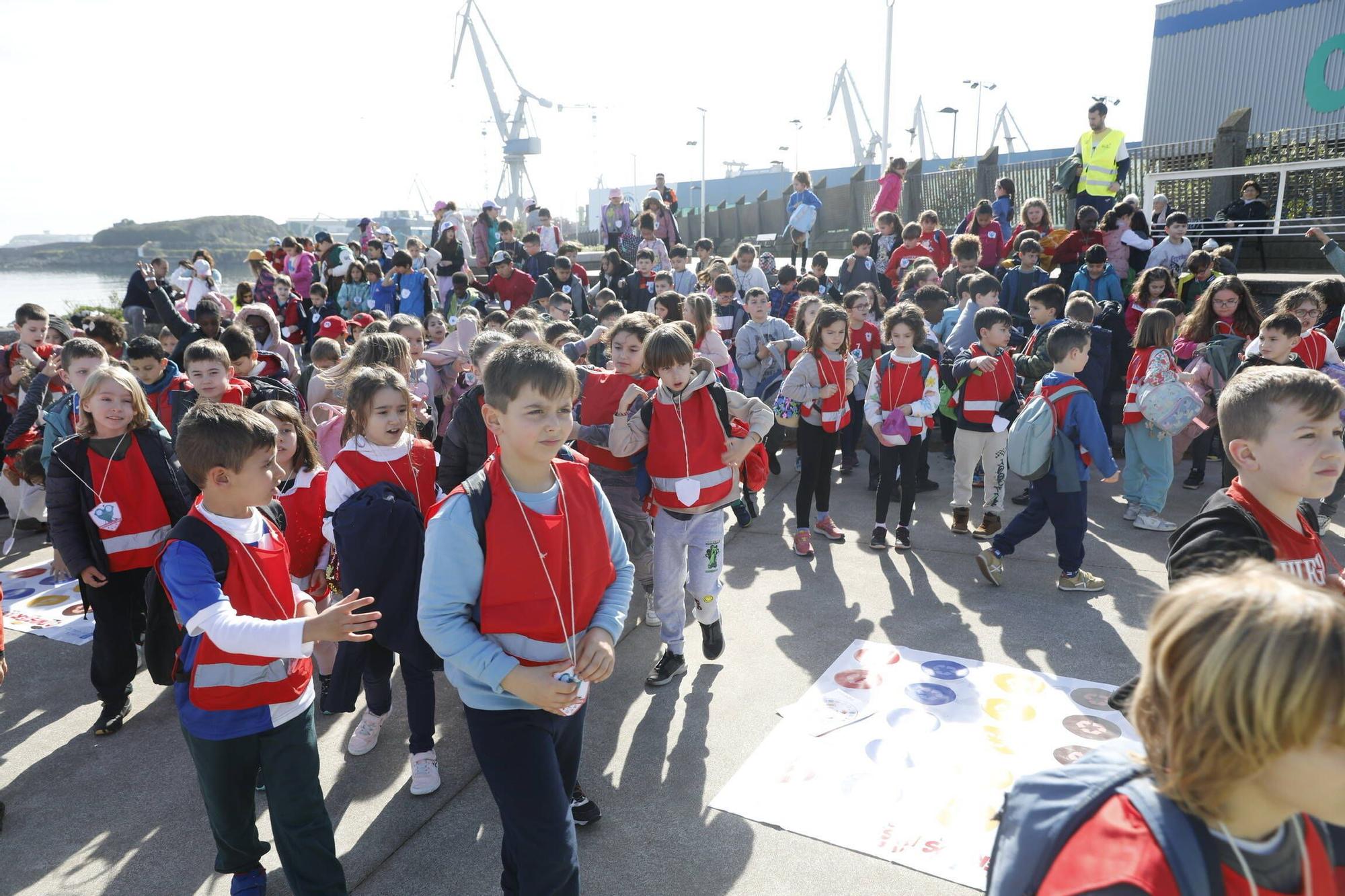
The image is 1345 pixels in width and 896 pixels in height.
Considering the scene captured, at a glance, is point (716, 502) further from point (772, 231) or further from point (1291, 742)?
point (772, 231)

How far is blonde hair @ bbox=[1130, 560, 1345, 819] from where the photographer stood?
1.07 m

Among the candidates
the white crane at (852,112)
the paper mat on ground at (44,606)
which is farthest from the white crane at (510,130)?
the paper mat on ground at (44,606)

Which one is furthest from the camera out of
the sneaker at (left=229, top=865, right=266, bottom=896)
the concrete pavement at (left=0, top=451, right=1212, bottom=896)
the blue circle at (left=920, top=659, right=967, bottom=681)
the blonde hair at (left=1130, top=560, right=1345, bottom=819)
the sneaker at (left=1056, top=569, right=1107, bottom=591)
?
the sneaker at (left=1056, top=569, right=1107, bottom=591)

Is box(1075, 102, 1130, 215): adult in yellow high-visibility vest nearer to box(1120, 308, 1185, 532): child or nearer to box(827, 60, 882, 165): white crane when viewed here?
box(1120, 308, 1185, 532): child

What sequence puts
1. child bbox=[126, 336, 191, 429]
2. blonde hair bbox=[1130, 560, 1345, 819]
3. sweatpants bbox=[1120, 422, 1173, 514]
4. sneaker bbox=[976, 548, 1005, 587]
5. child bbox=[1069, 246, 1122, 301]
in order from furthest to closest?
child bbox=[1069, 246, 1122, 301]
sweatpants bbox=[1120, 422, 1173, 514]
sneaker bbox=[976, 548, 1005, 587]
child bbox=[126, 336, 191, 429]
blonde hair bbox=[1130, 560, 1345, 819]

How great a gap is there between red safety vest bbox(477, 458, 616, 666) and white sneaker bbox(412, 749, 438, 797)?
56.8 inches

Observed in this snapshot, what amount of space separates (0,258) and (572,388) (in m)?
41.9

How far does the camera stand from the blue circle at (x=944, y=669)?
13.7ft

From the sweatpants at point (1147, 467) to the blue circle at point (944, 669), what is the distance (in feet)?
9.83

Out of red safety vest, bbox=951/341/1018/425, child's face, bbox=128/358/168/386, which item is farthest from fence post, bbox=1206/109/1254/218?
child's face, bbox=128/358/168/386

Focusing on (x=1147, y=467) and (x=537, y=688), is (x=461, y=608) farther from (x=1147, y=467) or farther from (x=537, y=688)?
(x=1147, y=467)

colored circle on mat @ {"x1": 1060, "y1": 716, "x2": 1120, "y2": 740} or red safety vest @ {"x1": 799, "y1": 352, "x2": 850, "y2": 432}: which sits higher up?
red safety vest @ {"x1": 799, "y1": 352, "x2": 850, "y2": 432}

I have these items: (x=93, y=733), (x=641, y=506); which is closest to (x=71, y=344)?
(x=93, y=733)

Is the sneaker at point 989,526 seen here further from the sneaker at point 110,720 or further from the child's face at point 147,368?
the child's face at point 147,368
